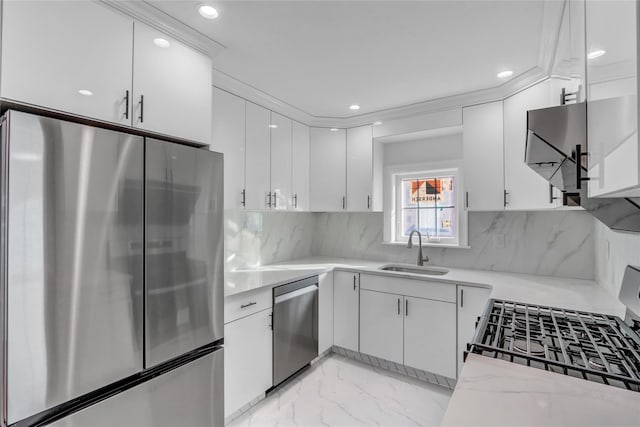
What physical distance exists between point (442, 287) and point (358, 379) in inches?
40.9

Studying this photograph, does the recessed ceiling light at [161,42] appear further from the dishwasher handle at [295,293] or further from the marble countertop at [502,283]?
the dishwasher handle at [295,293]

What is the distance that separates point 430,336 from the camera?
8.23 ft

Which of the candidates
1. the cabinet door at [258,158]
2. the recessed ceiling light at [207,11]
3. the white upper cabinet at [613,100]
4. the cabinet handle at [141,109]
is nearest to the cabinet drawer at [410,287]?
the cabinet door at [258,158]

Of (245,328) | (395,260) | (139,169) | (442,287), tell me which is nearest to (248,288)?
(245,328)

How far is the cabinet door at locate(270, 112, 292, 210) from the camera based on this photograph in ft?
9.20

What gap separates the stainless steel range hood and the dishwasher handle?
6.01 feet

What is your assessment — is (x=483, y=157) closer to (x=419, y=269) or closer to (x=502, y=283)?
(x=502, y=283)

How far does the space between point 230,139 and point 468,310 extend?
7.26 ft

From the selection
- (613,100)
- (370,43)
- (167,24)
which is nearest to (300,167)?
(370,43)

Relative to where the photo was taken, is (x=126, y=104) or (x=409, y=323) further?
(x=409, y=323)

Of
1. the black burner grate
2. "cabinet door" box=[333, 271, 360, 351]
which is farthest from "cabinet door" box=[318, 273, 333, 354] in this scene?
the black burner grate

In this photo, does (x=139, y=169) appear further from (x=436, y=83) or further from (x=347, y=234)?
(x=347, y=234)

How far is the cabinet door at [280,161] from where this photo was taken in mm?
2805

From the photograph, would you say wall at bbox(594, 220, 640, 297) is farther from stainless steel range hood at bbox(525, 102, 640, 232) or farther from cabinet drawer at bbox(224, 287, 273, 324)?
cabinet drawer at bbox(224, 287, 273, 324)
